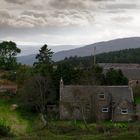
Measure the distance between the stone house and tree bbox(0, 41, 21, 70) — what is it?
1351 inches

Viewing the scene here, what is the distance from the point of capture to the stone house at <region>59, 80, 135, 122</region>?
51250 mm

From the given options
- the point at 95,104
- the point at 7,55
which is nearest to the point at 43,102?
the point at 95,104

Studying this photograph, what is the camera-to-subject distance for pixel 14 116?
174 ft

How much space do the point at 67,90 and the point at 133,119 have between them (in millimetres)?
9758

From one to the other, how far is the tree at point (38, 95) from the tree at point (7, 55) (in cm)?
3036

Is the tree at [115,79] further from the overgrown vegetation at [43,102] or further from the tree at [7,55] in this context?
the tree at [7,55]

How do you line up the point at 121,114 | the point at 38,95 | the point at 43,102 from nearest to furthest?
1. the point at 121,114
2. the point at 43,102
3. the point at 38,95

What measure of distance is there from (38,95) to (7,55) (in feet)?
109

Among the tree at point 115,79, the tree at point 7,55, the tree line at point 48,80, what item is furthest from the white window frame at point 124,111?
the tree at point 7,55

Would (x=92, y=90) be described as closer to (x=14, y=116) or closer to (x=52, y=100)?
(x=52, y=100)

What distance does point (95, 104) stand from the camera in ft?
171

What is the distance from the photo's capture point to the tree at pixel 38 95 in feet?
175

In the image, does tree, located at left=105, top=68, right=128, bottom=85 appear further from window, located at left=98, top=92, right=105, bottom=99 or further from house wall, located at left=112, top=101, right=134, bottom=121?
house wall, located at left=112, top=101, right=134, bottom=121

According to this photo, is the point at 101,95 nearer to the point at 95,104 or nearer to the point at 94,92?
the point at 94,92
